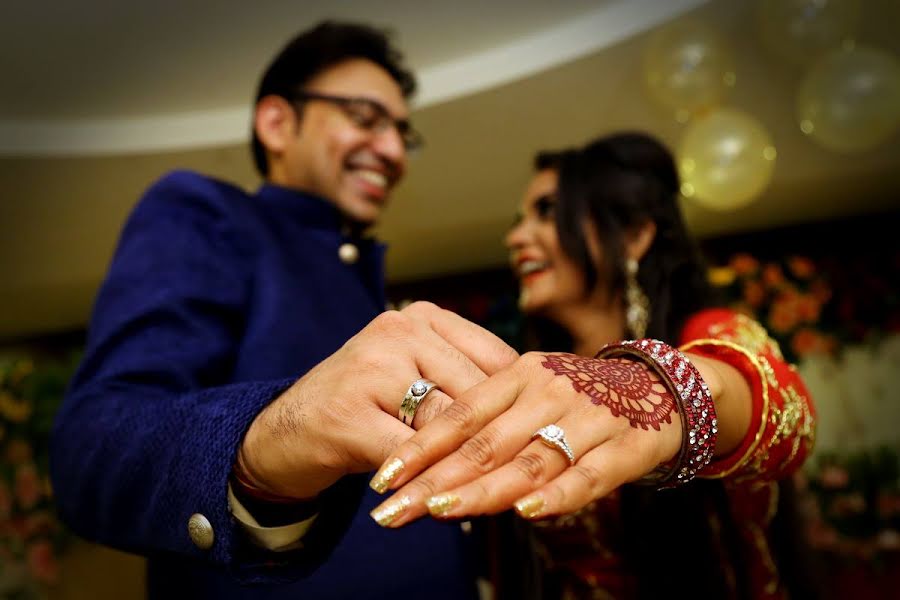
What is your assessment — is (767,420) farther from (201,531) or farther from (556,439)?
(201,531)

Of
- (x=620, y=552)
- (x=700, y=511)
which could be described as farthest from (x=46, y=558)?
(x=700, y=511)

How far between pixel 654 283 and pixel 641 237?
13cm

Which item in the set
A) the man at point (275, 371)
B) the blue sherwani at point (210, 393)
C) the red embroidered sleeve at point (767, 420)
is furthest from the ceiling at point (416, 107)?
the red embroidered sleeve at point (767, 420)

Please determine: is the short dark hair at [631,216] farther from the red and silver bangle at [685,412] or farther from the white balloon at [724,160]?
the red and silver bangle at [685,412]

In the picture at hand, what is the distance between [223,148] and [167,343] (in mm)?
2534

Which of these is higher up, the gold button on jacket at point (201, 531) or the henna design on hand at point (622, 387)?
the henna design on hand at point (622, 387)

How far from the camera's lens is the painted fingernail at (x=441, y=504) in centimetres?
37

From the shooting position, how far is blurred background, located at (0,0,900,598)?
2.11m

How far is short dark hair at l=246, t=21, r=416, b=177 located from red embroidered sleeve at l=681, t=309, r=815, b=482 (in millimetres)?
913

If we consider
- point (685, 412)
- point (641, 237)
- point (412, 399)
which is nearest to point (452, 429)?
point (412, 399)

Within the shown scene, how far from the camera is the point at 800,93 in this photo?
2.11 metres

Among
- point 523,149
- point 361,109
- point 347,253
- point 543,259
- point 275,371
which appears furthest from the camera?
point 523,149

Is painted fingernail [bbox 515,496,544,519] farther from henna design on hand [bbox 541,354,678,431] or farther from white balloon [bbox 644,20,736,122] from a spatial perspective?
white balloon [bbox 644,20,736,122]

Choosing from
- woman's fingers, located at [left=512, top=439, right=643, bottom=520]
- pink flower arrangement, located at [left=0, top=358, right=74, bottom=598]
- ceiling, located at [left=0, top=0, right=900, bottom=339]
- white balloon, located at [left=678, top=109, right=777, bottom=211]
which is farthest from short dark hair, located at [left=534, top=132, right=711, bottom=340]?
pink flower arrangement, located at [left=0, top=358, right=74, bottom=598]
